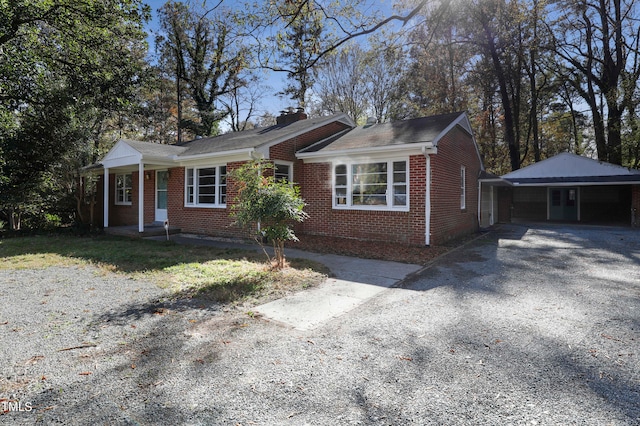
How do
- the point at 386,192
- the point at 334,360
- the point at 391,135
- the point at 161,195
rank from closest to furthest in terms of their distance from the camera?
1. the point at 334,360
2. the point at 386,192
3. the point at 391,135
4. the point at 161,195

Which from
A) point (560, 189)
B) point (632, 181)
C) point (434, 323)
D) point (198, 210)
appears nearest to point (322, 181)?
point (198, 210)

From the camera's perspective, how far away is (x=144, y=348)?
3.34m

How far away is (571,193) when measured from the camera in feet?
72.6

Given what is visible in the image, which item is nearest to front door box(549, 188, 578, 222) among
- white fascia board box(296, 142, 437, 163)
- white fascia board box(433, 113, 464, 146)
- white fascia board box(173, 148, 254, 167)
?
white fascia board box(433, 113, 464, 146)

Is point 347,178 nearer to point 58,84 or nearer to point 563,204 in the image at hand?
point 58,84

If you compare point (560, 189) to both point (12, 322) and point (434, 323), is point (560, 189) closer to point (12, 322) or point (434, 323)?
point (434, 323)

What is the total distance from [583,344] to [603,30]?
1077 inches

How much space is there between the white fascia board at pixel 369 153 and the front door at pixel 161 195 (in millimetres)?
6164

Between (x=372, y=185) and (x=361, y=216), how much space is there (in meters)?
1.02

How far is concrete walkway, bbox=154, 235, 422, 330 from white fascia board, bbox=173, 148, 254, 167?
373 centimetres

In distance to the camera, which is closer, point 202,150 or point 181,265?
point 181,265

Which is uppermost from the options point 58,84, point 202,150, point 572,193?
point 58,84

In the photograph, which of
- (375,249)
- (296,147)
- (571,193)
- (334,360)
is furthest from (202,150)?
(571,193)

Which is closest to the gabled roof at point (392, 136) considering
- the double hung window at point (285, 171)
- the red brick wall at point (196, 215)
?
the double hung window at point (285, 171)
